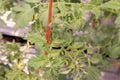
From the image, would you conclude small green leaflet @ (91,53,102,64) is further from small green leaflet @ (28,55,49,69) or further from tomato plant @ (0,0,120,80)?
small green leaflet @ (28,55,49,69)

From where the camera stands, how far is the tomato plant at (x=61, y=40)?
2.55 ft

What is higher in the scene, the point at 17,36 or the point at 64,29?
the point at 64,29

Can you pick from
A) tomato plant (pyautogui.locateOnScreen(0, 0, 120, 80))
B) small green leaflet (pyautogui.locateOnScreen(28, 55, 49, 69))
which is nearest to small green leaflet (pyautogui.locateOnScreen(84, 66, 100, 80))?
tomato plant (pyautogui.locateOnScreen(0, 0, 120, 80))

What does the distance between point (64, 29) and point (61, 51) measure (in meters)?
0.19

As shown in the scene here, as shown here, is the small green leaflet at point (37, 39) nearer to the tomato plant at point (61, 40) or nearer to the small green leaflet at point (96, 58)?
the tomato plant at point (61, 40)

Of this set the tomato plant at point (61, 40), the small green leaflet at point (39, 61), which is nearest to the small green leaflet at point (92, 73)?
the tomato plant at point (61, 40)

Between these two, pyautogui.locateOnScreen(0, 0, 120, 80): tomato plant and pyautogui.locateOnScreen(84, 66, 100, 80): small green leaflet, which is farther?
pyautogui.locateOnScreen(84, 66, 100, 80): small green leaflet

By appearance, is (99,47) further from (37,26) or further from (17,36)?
(17,36)

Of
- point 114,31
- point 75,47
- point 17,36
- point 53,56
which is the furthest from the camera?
point 17,36

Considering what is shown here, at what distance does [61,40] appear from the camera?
31.3 inches

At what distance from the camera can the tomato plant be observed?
0.78 m

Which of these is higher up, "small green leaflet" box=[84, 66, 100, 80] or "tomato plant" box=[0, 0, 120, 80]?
"tomato plant" box=[0, 0, 120, 80]

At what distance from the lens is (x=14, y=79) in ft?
3.06

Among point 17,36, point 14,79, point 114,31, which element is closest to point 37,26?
point 14,79
